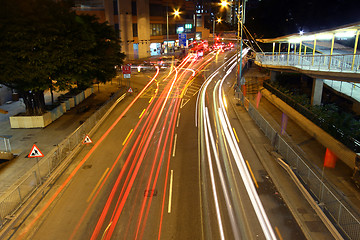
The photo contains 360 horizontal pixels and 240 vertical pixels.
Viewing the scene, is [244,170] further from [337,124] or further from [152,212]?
[337,124]

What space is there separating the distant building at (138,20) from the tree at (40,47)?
146ft

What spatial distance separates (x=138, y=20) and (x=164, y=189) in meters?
62.2

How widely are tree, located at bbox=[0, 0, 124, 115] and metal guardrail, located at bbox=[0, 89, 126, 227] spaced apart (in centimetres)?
453

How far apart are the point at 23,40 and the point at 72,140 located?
25.8 feet

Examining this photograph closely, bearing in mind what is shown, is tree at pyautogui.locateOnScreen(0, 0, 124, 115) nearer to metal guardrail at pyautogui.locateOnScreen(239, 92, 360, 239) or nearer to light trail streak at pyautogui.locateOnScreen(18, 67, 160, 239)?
light trail streak at pyautogui.locateOnScreen(18, 67, 160, 239)

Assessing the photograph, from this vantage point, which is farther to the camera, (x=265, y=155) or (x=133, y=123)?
(x=133, y=123)

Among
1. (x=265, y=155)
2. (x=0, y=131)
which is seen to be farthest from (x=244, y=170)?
(x=0, y=131)

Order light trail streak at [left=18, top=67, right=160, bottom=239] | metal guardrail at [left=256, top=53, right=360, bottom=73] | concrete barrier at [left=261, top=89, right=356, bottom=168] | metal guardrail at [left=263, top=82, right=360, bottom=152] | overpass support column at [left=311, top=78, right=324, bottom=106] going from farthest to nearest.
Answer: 1. overpass support column at [left=311, top=78, right=324, bottom=106]
2. metal guardrail at [left=256, top=53, right=360, bottom=73]
3. metal guardrail at [left=263, top=82, right=360, bottom=152]
4. concrete barrier at [left=261, top=89, right=356, bottom=168]
5. light trail streak at [left=18, top=67, right=160, bottom=239]

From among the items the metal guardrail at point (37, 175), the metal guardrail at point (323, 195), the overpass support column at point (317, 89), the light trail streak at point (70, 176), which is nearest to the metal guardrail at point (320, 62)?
the overpass support column at point (317, 89)

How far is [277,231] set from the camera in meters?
11.0

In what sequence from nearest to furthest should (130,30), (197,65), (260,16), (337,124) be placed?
(337,124) → (197,65) → (260,16) → (130,30)

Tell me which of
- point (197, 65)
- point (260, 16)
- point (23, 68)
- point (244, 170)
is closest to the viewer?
point (244, 170)

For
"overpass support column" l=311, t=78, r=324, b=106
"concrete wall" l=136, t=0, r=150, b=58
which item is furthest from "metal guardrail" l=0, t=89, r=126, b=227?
"concrete wall" l=136, t=0, r=150, b=58

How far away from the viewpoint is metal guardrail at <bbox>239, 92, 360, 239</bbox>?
33.1ft
